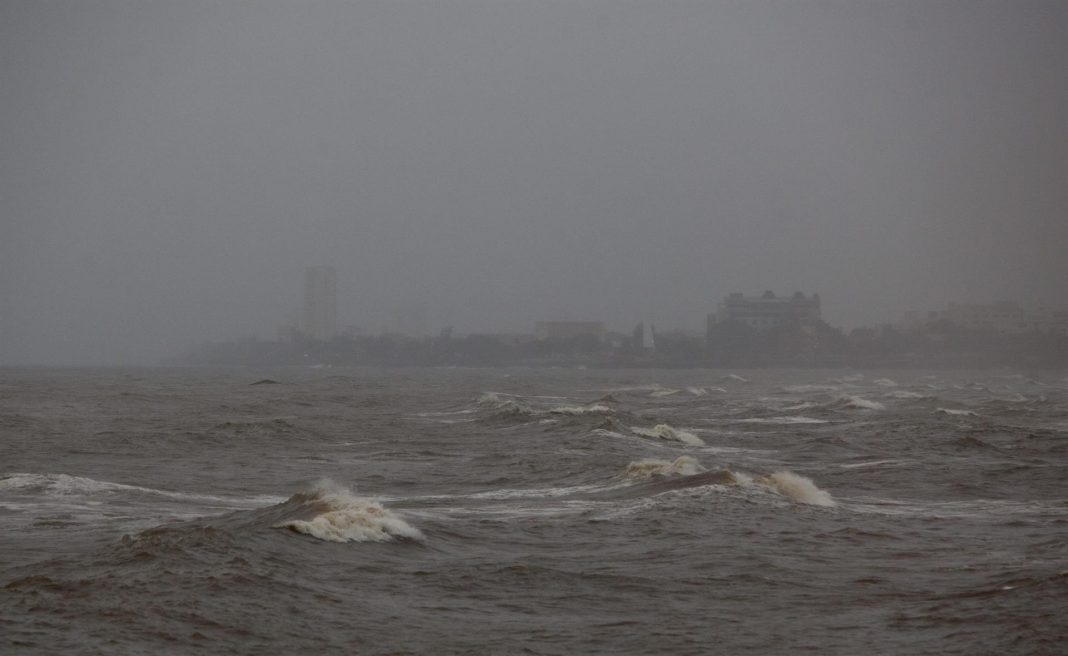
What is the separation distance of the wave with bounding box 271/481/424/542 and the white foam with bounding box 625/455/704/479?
8166mm

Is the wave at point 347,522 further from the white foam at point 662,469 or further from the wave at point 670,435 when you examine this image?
the wave at point 670,435

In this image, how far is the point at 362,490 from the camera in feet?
89.9

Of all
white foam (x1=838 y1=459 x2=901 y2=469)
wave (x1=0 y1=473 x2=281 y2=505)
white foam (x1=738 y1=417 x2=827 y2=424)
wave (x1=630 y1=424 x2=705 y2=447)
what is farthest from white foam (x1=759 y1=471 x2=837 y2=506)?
white foam (x1=738 y1=417 x2=827 y2=424)

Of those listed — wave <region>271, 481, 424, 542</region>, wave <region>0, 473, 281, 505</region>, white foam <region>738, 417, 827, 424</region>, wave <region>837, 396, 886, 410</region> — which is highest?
wave <region>837, 396, 886, 410</region>

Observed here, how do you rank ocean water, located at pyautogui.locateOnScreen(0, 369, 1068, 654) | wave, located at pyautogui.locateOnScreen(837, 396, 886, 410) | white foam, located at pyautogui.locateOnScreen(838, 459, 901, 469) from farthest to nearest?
wave, located at pyautogui.locateOnScreen(837, 396, 886, 410) → white foam, located at pyautogui.locateOnScreen(838, 459, 901, 469) → ocean water, located at pyautogui.locateOnScreen(0, 369, 1068, 654)

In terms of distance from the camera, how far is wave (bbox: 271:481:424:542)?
18.8 metres

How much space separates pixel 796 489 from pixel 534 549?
8.19 metres

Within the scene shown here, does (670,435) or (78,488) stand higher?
(670,435)

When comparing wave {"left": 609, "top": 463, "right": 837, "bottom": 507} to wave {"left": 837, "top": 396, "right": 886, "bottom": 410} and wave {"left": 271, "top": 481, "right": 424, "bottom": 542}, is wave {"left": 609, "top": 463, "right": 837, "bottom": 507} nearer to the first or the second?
wave {"left": 271, "top": 481, "right": 424, "bottom": 542}

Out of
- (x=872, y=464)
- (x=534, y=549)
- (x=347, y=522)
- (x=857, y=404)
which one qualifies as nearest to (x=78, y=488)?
(x=347, y=522)

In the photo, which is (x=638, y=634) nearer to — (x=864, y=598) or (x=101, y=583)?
(x=864, y=598)

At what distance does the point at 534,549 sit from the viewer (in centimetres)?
1866

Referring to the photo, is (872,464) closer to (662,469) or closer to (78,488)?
(662,469)

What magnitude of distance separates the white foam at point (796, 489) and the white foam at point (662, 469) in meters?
1.80
